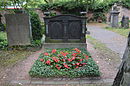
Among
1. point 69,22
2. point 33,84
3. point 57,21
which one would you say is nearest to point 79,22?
point 69,22

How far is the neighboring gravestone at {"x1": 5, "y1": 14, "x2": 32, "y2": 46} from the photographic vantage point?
20.2ft

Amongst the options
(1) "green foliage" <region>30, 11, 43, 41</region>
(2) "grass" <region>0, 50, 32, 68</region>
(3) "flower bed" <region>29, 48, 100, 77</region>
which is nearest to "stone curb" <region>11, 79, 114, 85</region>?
(3) "flower bed" <region>29, 48, 100, 77</region>

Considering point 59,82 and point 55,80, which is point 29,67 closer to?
point 55,80

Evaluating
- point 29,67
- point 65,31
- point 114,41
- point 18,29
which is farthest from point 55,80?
point 114,41

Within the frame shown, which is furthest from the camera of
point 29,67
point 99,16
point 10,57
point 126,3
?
point 126,3

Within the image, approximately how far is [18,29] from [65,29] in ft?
7.38

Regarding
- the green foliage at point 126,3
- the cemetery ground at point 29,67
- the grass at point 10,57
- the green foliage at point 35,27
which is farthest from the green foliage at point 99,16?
the grass at point 10,57

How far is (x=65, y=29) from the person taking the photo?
20.4ft

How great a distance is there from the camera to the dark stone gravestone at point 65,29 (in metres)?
6.04

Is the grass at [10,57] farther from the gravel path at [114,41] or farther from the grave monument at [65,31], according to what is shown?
the gravel path at [114,41]

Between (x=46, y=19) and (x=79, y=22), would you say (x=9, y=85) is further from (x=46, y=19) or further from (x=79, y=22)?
(x=79, y=22)

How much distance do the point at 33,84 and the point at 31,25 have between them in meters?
4.01

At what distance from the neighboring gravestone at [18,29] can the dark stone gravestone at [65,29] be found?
38.2 inches

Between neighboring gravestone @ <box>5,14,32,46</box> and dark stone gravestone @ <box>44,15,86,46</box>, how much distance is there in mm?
971
